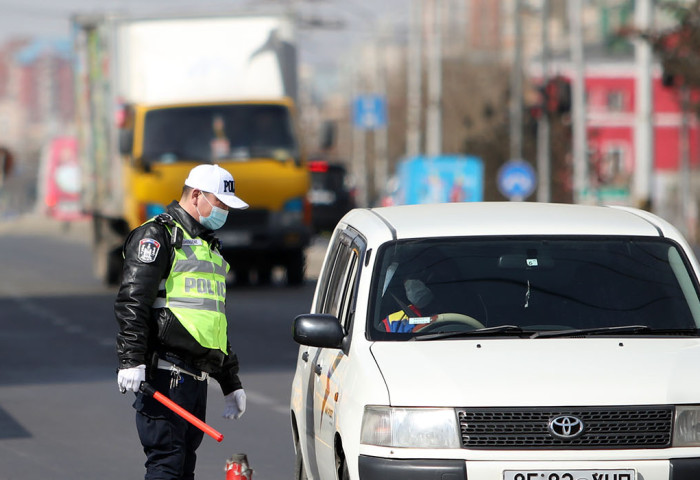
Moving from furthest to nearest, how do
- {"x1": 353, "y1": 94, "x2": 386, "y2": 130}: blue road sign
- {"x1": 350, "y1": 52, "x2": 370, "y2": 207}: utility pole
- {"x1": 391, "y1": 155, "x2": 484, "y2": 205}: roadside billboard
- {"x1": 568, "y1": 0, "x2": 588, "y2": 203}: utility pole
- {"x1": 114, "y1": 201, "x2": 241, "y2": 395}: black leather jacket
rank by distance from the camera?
{"x1": 350, "y1": 52, "x2": 370, "y2": 207}: utility pole < {"x1": 353, "y1": 94, "x2": 386, "y2": 130}: blue road sign < {"x1": 568, "y1": 0, "x2": 588, "y2": 203}: utility pole < {"x1": 391, "y1": 155, "x2": 484, "y2": 205}: roadside billboard < {"x1": 114, "y1": 201, "x2": 241, "y2": 395}: black leather jacket

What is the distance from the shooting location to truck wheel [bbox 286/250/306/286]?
27.6 metres

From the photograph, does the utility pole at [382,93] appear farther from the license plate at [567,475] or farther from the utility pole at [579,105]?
the license plate at [567,475]

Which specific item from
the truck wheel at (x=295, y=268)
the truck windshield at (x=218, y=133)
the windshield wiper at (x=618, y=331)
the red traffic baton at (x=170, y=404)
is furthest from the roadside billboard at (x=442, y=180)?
the red traffic baton at (x=170, y=404)

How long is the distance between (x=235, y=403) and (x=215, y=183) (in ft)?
3.04

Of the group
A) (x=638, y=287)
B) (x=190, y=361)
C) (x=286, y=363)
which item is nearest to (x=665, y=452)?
(x=638, y=287)

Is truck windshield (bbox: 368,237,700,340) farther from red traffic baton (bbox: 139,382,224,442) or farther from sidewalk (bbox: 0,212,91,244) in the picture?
sidewalk (bbox: 0,212,91,244)

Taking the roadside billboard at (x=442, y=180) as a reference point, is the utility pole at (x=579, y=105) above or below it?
above

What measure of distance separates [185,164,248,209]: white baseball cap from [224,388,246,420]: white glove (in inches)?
30.5

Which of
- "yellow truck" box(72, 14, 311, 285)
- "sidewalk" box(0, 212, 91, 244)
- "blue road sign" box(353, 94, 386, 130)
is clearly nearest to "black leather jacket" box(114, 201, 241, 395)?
"yellow truck" box(72, 14, 311, 285)

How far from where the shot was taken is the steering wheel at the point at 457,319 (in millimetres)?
7207

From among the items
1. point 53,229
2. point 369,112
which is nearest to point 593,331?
point 369,112

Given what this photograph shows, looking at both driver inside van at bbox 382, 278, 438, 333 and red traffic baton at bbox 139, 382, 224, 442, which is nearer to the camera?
red traffic baton at bbox 139, 382, 224, 442

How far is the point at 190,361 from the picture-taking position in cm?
702

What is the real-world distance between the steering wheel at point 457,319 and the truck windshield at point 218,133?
1853 centimetres
